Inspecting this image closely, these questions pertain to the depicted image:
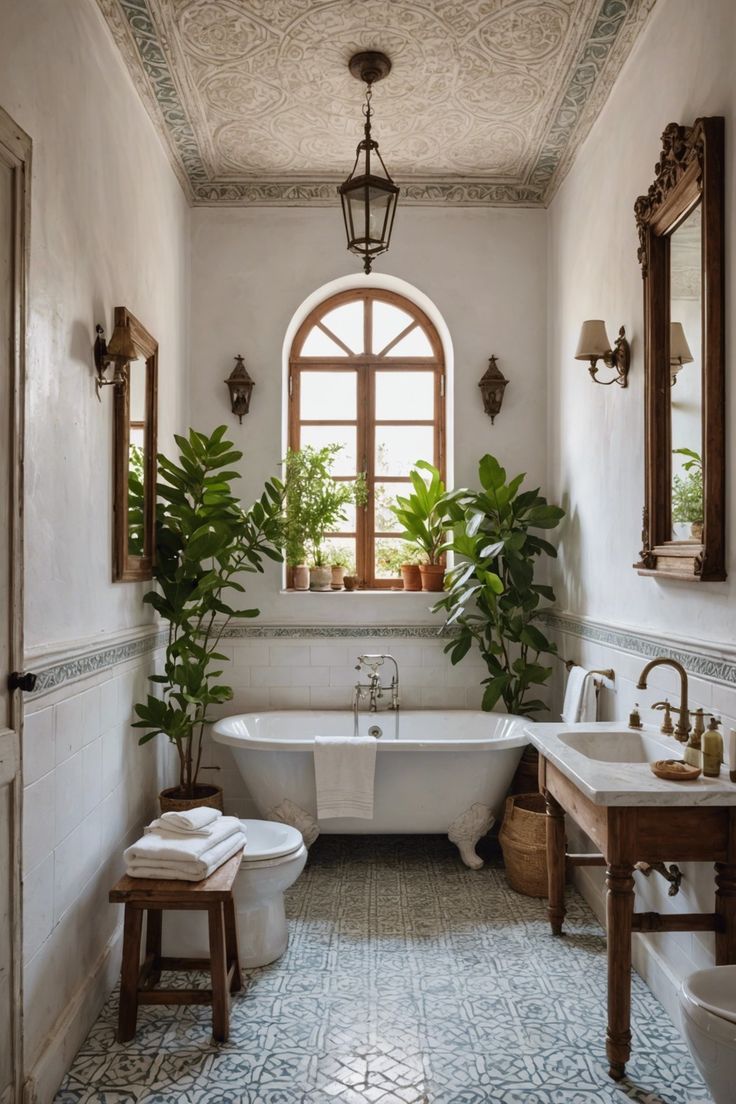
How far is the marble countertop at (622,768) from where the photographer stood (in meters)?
2.22

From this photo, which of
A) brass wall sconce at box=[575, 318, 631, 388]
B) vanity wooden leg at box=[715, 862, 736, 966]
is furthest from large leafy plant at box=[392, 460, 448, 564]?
vanity wooden leg at box=[715, 862, 736, 966]

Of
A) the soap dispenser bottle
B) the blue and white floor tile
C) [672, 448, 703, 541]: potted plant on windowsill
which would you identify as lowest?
the blue and white floor tile

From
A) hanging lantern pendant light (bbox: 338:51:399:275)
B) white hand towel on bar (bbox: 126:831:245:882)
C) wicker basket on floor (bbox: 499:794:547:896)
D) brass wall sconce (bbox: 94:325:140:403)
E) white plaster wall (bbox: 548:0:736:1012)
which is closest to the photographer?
white plaster wall (bbox: 548:0:736:1012)

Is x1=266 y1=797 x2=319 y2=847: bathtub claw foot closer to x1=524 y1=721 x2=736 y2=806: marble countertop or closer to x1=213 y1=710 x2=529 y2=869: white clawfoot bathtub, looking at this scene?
x1=213 y1=710 x2=529 y2=869: white clawfoot bathtub

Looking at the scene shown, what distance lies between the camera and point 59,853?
8.18 feet

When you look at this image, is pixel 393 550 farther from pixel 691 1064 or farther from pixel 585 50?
pixel 691 1064

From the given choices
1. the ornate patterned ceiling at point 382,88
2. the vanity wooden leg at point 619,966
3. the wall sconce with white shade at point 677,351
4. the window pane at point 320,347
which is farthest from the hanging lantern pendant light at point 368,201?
the vanity wooden leg at point 619,966

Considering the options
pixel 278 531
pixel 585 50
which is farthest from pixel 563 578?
pixel 585 50

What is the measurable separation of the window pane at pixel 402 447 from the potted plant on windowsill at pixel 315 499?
0.25 metres

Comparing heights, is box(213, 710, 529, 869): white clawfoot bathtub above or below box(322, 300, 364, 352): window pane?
below

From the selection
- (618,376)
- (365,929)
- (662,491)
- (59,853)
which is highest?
(618,376)

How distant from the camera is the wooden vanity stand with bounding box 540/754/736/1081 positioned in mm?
2271

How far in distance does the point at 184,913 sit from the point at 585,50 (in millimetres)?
3515

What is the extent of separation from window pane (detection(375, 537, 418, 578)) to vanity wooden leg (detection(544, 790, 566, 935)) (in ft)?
6.12
